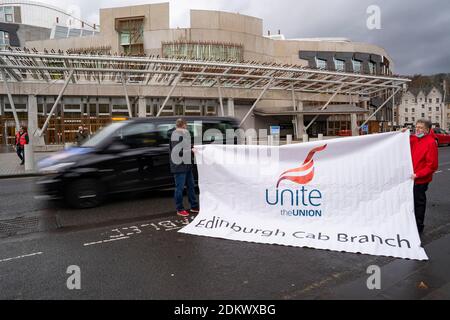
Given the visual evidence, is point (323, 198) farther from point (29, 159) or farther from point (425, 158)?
point (29, 159)

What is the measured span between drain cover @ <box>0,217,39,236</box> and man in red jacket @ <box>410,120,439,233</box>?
6.07 metres

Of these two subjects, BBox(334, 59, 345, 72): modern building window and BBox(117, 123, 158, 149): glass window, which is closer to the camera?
BBox(117, 123, 158, 149): glass window

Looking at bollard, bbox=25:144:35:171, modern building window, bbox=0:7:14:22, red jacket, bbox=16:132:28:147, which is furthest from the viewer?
modern building window, bbox=0:7:14:22

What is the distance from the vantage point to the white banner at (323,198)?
16.0 ft

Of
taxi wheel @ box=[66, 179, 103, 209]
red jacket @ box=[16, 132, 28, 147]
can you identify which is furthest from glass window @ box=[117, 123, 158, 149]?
red jacket @ box=[16, 132, 28, 147]

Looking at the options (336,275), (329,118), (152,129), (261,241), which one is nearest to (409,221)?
(336,275)

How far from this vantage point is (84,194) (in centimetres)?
748

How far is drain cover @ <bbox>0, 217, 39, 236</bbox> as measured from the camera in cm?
599

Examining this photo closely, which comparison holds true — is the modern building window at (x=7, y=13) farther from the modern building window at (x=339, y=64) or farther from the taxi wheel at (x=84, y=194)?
the taxi wheel at (x=84, y=194)

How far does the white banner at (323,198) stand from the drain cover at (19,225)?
2.78 meters

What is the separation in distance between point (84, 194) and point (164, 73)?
2013cm

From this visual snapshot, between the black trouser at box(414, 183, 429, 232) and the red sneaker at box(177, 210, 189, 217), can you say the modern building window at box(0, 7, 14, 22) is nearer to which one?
the red sneaker at box(177, 210, 189, 217)

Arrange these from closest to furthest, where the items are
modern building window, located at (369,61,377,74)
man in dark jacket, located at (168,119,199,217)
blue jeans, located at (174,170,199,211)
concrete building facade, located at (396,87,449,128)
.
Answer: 1. man in dark jacket, located at (168,119,199,217)
2. blue jeans, located at (174,170,199,211)
3. modern building window, located at (369,61,377,74)
4. concrete building facade, located at (396,87,449,128)

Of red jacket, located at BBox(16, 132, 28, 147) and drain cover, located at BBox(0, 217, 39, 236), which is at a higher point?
red jacket, located at BBox(16, 132, 28, 147)
